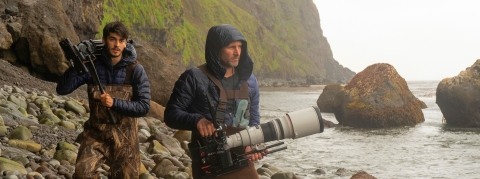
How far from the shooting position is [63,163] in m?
7.96

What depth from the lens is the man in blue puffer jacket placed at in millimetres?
4855

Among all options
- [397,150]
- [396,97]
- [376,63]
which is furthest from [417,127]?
[397,150]

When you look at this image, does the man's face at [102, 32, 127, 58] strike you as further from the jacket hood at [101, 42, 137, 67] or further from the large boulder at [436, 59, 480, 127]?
the large boulder at [436, 59, 480, 127]

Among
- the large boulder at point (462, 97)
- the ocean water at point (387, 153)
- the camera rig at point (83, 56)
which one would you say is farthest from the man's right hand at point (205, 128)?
the large boulder at point (462, 97)

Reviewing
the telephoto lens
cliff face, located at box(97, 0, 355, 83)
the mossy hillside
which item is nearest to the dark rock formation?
the telephoto lens

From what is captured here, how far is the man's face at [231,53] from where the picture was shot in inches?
162

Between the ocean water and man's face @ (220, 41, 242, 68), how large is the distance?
326 inches

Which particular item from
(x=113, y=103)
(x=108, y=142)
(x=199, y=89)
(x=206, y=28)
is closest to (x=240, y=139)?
(x=199, y=89)

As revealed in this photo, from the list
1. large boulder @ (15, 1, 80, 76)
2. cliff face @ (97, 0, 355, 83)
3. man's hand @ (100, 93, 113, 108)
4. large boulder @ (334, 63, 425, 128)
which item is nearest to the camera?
man's hand @ (100, 93, 113, 108)

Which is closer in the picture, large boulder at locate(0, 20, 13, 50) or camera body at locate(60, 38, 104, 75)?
camera body at locate(60, 38, 104, 75)

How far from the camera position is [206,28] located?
130m

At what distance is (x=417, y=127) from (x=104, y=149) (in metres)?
21.1

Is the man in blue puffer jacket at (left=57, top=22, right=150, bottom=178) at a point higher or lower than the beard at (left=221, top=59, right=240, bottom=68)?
lower

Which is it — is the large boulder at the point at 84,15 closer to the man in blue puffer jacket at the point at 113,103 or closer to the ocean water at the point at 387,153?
the ocean water at the point at 387,153
